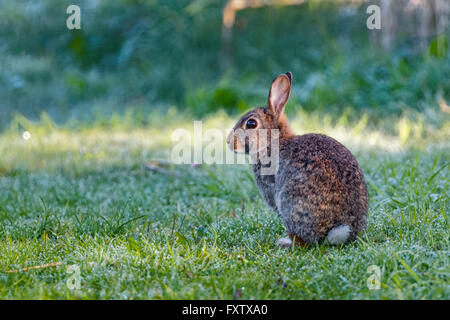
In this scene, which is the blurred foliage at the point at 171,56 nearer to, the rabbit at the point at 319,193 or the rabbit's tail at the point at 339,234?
the rabbit at the point at 319,193

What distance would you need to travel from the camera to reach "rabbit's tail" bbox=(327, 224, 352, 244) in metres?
2.87

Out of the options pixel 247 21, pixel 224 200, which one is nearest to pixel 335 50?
pixel 247 21

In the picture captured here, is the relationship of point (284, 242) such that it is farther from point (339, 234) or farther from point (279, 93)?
point (279, 93)

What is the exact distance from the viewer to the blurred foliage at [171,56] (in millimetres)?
7645

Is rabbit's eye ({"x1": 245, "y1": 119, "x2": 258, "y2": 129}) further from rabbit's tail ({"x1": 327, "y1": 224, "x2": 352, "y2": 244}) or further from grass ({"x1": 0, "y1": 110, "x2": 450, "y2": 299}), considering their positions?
rabbit's tail ({"x1": 327, "y1": 224, "x2": 352, "y2": 244})

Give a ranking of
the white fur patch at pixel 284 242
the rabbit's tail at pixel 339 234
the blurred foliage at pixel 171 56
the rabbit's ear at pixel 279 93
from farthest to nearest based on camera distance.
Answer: the blurred foliage at pixel 171 56 < the rabbit's ear at pixel 279 93 < the white fur patch at pixel 284 242 < the rabbit's tail at pixel 339 234

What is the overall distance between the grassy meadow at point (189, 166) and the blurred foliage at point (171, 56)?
0.03 m

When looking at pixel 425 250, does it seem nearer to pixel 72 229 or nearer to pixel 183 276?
pixel 183 276

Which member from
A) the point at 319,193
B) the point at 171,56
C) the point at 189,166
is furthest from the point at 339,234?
the point at 171,56

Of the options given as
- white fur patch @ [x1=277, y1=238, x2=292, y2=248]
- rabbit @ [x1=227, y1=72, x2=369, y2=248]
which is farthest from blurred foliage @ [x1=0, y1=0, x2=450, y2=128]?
white fur patch @ [x1=277, y1=238, x2=292, y2=248]

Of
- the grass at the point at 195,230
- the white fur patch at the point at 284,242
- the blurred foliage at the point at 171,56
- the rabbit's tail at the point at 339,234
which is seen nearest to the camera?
the grass at the point at 195,230

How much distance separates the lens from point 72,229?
11.1 feet

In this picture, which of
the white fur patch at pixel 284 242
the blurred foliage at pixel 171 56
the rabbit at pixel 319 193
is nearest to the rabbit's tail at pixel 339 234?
the rabbit at pixel 319 193

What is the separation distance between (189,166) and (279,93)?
2.03 meters
